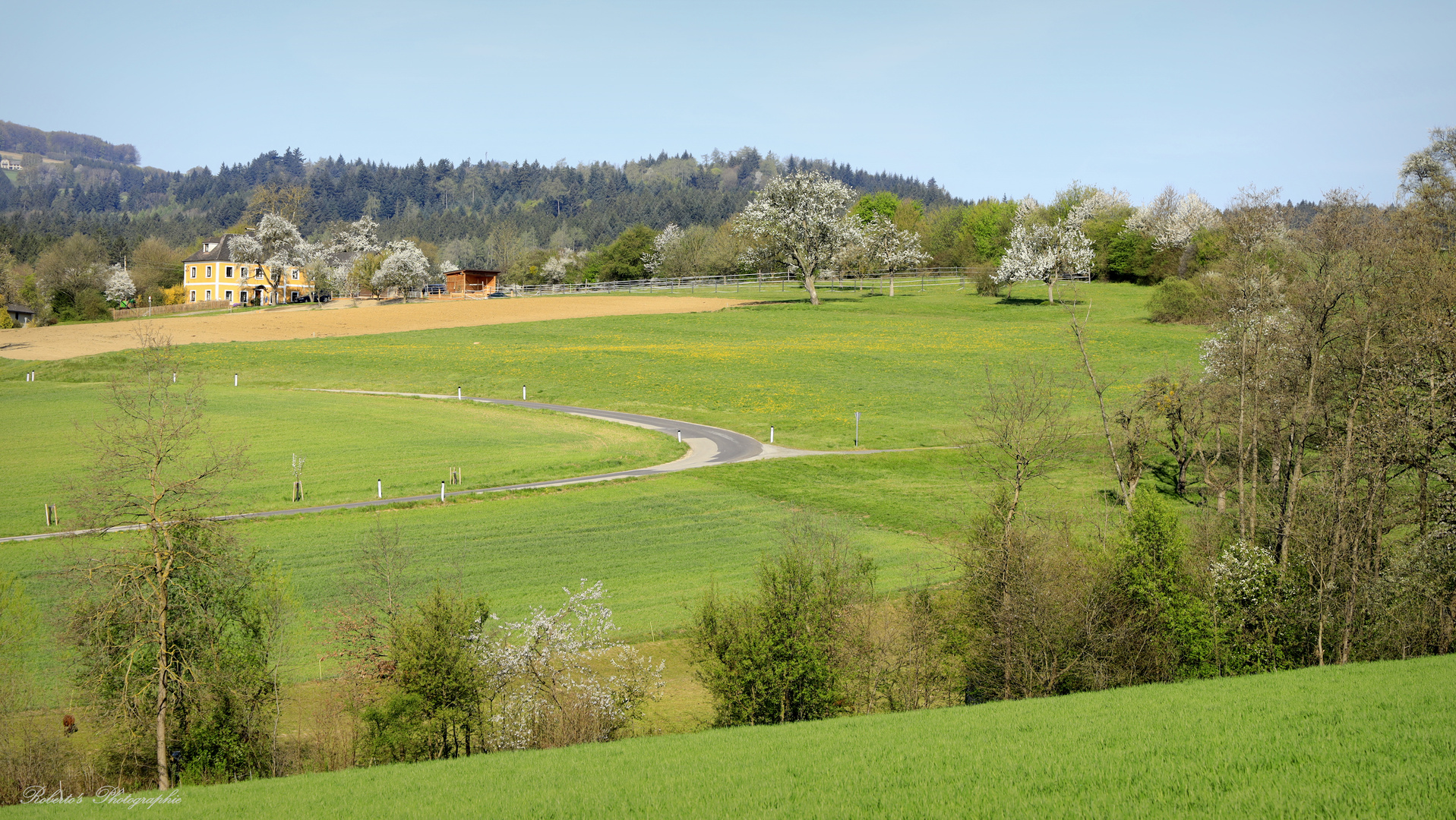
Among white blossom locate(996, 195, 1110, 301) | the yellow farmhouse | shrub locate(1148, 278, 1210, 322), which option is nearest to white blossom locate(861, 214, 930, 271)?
white blossom locate(996, 195, 1110, 301)

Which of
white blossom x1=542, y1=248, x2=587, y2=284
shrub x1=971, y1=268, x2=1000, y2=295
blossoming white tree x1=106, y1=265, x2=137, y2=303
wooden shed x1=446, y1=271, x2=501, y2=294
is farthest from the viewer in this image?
white blossom x1=542, y1=248, x2=587, y2=284

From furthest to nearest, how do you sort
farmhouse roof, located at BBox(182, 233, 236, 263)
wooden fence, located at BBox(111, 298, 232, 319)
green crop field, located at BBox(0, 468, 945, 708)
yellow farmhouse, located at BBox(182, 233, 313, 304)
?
farmhouse roof, located at BBox(182, 233, 236, 263), yellow farmhouse, located at BBox(182, 233, 313, 304), wooden fence, located at BBox(111, 298, 232, 319), green crop field, located at BBox(0, 468, 945, 708)

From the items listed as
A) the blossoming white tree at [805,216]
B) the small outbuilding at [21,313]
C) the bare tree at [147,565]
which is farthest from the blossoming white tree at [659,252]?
the bare tree at [147,565]

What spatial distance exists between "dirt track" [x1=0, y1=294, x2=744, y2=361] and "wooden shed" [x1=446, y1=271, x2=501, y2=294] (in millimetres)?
19150

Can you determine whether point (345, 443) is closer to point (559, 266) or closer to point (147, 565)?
point (147, 565)

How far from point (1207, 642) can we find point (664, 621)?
13.6m

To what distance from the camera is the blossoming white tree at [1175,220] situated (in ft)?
333

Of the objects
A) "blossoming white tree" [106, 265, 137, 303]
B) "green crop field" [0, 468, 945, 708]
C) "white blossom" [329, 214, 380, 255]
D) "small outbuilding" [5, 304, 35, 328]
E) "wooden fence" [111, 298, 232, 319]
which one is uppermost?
"white blossom" [329, 214, 380, 255]

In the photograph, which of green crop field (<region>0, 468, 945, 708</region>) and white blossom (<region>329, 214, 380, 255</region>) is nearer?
green crop field (<region>0, 468, 945, 708</region>)

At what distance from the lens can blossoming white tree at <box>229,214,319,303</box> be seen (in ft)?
386

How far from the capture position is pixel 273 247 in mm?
120938

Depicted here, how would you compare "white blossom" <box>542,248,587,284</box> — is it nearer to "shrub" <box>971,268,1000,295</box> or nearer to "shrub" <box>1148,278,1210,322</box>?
"shrub" <box>971,268,1000,295</box>

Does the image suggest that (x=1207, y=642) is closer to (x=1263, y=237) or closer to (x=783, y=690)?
(x=783, y=690)

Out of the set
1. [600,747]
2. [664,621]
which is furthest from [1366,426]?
[600,747]
